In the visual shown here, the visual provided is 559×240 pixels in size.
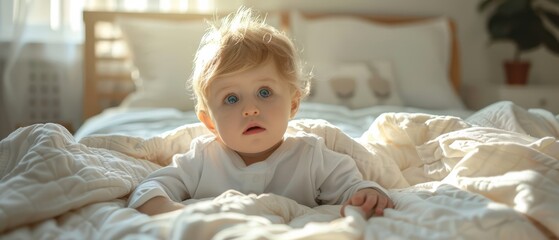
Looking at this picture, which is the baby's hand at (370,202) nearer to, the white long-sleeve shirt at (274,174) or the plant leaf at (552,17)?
the white long-sleeve shirt at (274,174)

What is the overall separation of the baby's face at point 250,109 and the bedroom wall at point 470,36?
7.26 ft

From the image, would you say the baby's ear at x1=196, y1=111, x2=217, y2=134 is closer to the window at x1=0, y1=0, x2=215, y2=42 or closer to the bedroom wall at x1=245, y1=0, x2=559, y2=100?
the window at x1=0, y1=0, x2=215, y2=42

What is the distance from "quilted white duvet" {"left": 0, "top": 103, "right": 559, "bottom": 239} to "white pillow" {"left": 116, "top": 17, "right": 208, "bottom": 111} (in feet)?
4.01

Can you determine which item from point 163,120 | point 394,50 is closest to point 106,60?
point 163,120

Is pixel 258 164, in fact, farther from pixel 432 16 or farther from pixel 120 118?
pixel 432 16

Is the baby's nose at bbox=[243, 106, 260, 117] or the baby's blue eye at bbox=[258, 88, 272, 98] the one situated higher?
the baby's blue eye at bbox=[258, 88, 272, 98]

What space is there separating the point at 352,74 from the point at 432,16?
99cm

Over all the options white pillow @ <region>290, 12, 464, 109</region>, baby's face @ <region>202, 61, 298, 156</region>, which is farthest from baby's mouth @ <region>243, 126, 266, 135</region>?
white pillow @ <region>290, 12, 464, 109</region>

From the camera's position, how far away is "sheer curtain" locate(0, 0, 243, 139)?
9.46 ft

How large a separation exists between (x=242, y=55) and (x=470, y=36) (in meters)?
2.72

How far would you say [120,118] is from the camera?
2068 mm

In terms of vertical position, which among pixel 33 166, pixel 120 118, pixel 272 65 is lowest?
pixel 120 118

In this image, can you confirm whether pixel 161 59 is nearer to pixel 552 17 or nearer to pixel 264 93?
pixel 264 93

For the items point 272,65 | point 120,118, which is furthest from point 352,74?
point 272,65
